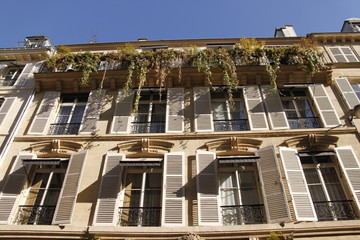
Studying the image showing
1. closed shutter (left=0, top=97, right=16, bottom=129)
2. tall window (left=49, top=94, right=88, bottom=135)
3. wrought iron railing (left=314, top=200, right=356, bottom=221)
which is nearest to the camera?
wrought iron railing (left=314, top=200, right=356, bottom=221)

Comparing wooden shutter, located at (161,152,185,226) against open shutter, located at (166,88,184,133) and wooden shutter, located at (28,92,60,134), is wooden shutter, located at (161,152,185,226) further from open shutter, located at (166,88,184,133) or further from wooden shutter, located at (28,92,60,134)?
wooden shutter, located at (28,92,60,134)


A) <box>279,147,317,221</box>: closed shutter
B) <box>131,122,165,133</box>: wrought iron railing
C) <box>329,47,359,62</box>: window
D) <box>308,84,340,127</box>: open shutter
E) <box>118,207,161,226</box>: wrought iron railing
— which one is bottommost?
<box>118,207,161,226</box>: wrought iron railing

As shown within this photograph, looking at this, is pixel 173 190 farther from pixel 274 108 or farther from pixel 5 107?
pixel 5 107

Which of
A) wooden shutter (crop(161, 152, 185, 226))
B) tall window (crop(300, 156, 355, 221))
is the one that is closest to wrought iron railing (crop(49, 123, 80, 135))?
wooden shutter (crop(161, 152, 185, 226))

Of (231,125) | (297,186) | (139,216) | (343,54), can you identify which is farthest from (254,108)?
(343,54)

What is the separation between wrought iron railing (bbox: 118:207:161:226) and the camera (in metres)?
6.55

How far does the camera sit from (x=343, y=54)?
11.3 m

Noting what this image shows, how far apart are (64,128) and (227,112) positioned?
4.92 metres

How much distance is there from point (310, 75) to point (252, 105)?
2320mm

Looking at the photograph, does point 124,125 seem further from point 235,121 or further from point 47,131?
point 235,121

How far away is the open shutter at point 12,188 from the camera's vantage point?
671cm

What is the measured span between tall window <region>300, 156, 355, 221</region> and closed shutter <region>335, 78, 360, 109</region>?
7.47 feet

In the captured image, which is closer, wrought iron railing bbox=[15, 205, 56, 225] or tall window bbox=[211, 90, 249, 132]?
wrought iron railing bbox=[15, 205, 56, 225]

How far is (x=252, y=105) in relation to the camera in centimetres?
891
